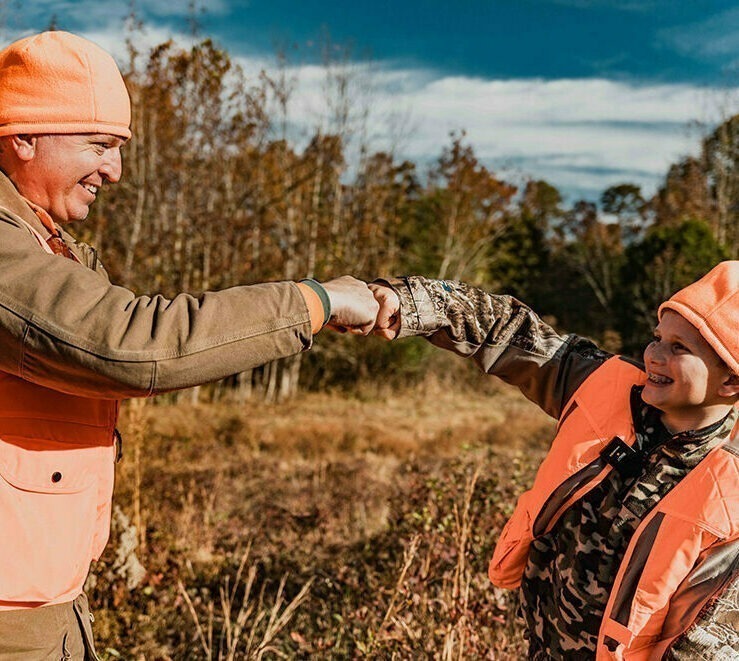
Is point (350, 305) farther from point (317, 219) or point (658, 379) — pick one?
point (317, 219)

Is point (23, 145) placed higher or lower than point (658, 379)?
higher

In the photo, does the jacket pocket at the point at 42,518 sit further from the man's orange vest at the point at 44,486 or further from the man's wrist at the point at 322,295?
the man's wrist at the point at 322,295

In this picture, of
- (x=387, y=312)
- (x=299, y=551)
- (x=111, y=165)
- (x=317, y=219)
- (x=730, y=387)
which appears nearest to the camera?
(x=111, y=165)

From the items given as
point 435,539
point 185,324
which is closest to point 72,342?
point 185,324

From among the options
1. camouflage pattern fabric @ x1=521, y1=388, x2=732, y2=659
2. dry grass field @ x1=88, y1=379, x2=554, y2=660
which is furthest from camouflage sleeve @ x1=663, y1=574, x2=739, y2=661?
dry grass field @ x1=88, y1=379, x2=554, y2=660

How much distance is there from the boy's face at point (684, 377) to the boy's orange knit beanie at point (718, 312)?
0.18 ft

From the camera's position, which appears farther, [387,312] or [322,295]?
[387,312]

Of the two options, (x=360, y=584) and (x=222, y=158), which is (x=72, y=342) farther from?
(x=222, y=158)

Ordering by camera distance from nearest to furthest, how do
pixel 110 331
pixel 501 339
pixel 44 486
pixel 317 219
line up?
1. pixel 110 331
2. pixel 44 486
3. pixel 501 339
4. pixel 317 219

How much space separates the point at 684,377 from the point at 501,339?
49 cm

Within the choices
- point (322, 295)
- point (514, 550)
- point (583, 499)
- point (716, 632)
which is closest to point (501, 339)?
point (583, 499)

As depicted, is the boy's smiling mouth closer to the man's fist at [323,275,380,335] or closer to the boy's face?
the boy's face

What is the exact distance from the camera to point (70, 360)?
1224 mm

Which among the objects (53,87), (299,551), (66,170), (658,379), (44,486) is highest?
(53,87)
